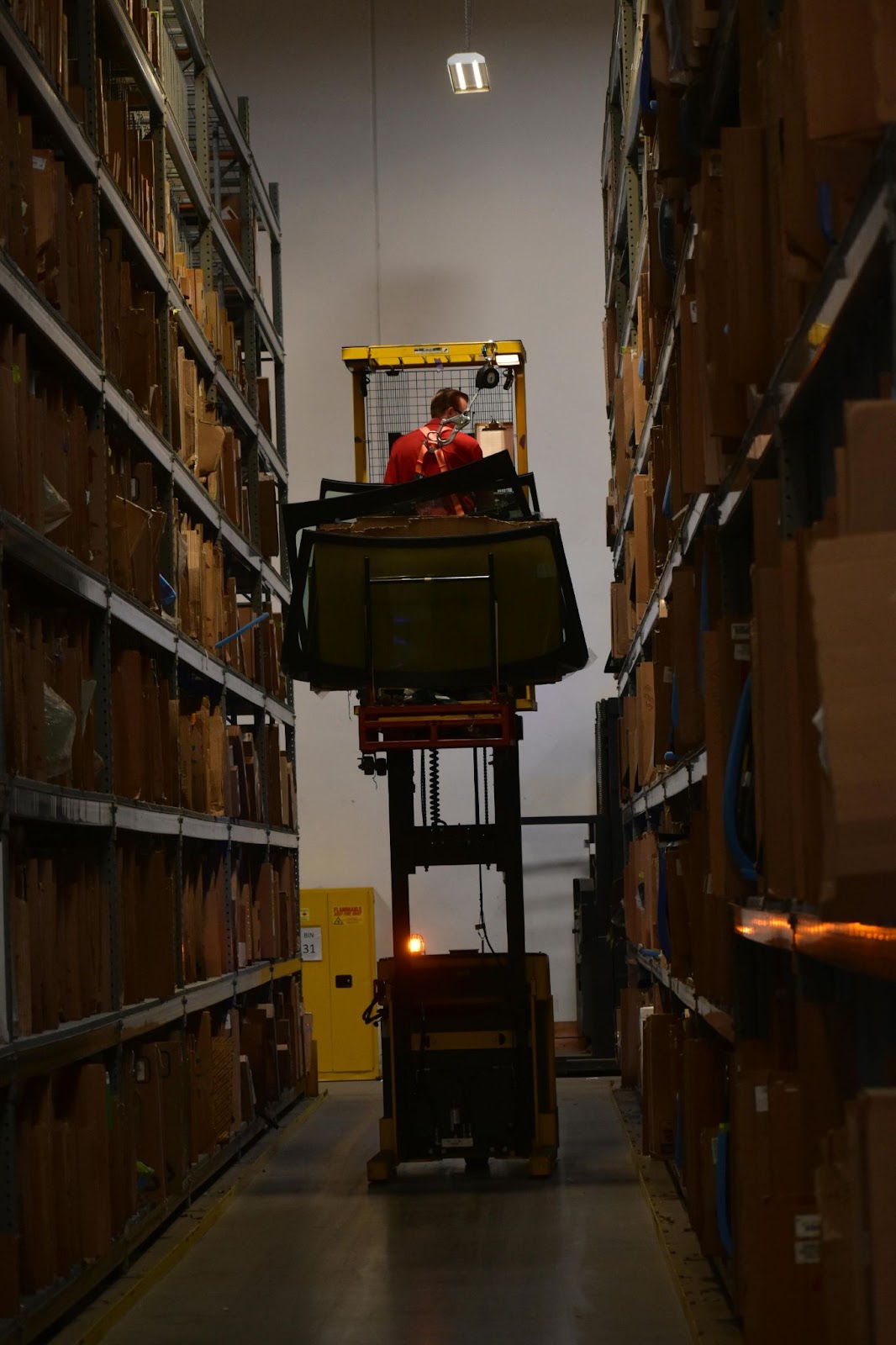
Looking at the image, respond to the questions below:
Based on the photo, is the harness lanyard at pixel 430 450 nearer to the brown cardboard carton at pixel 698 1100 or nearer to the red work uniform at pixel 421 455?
the red work uniform at pixel 421 455

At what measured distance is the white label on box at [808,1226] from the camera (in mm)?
2479

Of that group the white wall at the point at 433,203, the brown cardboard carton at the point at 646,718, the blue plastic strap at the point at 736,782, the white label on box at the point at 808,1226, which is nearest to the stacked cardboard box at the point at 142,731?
the brown cardboard carton at the point at 646,718

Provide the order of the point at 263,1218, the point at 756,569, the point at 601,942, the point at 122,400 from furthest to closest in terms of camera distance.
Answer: the point at 601,942, the point at 263,1218, the point at 122,400, the point at 756,569

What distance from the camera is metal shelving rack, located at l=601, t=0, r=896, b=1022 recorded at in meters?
2.07

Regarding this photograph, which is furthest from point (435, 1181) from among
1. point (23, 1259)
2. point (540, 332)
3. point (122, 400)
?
point (540, 332)

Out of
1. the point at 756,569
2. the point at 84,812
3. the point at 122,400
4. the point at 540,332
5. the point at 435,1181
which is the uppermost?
the point at 540,332

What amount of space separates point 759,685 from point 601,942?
754cm

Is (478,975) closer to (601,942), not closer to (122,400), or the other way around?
(122,400)

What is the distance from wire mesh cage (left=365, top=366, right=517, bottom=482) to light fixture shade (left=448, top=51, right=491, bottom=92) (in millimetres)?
1874

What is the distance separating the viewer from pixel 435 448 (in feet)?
25.3

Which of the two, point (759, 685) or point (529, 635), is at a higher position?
point (529, 635)

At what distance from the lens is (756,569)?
2521 mm

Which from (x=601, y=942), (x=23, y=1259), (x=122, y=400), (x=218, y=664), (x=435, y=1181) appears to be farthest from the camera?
(x=601, y=942)

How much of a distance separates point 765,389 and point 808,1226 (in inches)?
57.4
